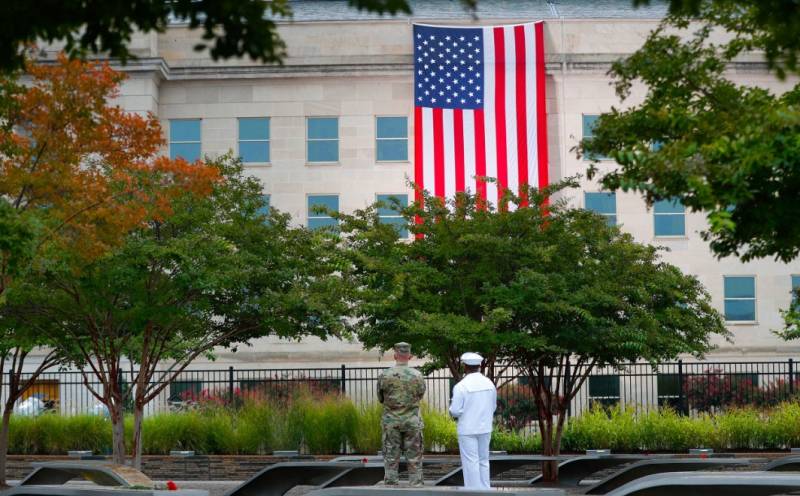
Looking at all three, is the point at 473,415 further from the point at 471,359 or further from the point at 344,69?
the point at 344,69

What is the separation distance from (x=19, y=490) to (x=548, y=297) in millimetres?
9049

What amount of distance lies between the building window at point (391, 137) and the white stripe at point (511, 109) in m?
5.72

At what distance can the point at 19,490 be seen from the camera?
39.4 ft

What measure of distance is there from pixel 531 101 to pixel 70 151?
26.4 metres

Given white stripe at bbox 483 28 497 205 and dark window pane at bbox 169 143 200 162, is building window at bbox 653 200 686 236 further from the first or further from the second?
dark window pane at bbox 169 143 200 162

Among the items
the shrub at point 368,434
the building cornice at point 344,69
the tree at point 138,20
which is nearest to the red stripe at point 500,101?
the building cornice at point 344,69

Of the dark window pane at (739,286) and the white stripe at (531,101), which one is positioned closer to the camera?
the white stripe at (531,101)

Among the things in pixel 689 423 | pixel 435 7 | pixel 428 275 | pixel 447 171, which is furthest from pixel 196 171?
pixel 435 7

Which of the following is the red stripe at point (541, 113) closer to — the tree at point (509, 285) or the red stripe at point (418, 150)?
the red stripe at point (418, 150)

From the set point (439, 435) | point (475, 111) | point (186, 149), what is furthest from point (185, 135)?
point (439, 435)

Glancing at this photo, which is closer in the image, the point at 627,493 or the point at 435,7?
the point at 627,493

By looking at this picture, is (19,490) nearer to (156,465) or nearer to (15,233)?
(15,233)

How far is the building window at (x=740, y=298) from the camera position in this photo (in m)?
44.6

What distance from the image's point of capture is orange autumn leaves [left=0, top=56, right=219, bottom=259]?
537 inches
